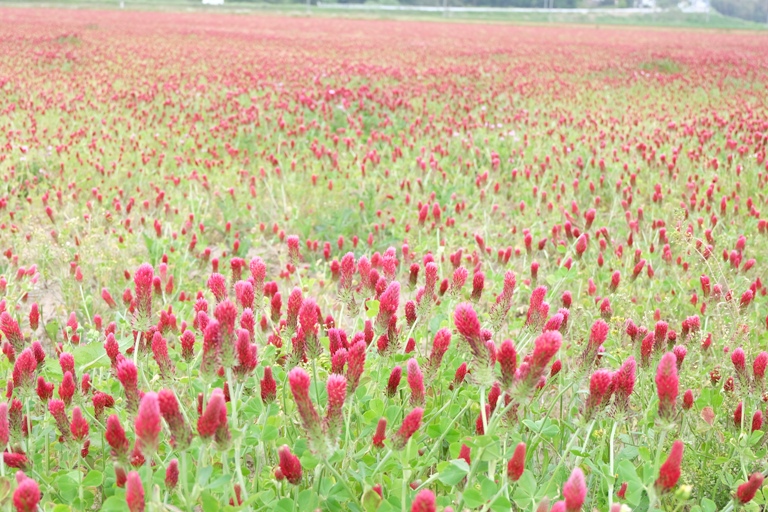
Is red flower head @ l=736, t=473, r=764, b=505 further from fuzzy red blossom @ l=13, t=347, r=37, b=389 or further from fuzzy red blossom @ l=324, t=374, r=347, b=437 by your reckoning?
fuzzy red blossom @ l=13, t=347, r=37, b=389

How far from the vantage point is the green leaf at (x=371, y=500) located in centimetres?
150

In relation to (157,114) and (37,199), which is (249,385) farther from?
(157,114)

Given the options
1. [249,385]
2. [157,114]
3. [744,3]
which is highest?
[744,3]

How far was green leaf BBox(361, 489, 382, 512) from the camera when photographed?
4.91ft

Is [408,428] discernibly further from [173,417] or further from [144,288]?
[144,288]

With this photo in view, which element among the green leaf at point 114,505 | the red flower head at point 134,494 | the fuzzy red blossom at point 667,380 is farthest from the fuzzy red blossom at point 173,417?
the fuzzy red blossom at point 667,380

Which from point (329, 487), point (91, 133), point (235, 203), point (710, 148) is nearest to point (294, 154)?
point (235, 203)

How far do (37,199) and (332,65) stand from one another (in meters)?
9.66

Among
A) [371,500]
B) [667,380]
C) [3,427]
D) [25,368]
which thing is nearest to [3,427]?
[3,427]

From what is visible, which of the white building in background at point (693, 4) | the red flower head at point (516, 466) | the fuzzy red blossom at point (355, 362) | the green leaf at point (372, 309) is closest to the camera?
the red flower head at point (516, 466)

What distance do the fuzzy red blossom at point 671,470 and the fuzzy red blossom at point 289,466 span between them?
2.69 feet

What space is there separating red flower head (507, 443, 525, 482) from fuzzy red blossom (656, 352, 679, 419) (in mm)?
348

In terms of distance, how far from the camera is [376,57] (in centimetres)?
1691

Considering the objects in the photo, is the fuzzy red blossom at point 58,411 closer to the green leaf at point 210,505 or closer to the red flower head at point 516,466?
the green leaf at point 210,505
